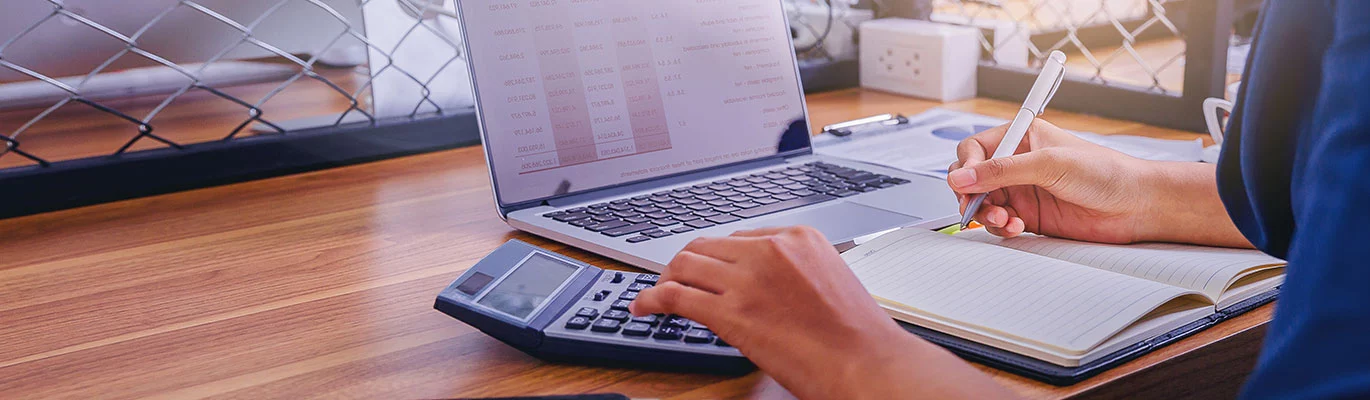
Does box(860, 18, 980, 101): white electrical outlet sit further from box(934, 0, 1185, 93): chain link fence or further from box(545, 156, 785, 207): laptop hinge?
box(545, 156, 785, 207): laptop hinge

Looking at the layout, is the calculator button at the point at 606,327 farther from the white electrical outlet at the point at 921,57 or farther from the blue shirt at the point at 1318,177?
the white electrical outlet at the point at 921,57

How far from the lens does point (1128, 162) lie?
0.79 metres

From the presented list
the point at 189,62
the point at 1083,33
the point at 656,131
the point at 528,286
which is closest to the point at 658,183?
the point at 656,131

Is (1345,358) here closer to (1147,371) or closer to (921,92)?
(1147,371)

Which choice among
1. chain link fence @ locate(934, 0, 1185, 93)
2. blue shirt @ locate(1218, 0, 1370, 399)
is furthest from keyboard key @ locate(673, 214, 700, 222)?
chain link fence @ locate(934, 0, 1185, 93)

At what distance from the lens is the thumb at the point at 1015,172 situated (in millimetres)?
746

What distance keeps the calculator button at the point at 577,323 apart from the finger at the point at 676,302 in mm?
28

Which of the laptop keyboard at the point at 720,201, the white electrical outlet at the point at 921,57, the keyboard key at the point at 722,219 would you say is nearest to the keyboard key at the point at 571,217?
the laptop keyboard at the point at 720,201

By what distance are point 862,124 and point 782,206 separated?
1.24 ft

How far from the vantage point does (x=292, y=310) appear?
2.31ft

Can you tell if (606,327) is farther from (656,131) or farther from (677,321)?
(656,131)

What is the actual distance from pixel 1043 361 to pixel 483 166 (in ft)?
2.35

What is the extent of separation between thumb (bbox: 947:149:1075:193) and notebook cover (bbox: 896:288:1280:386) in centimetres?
16

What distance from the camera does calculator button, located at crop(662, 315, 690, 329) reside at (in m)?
0.60
